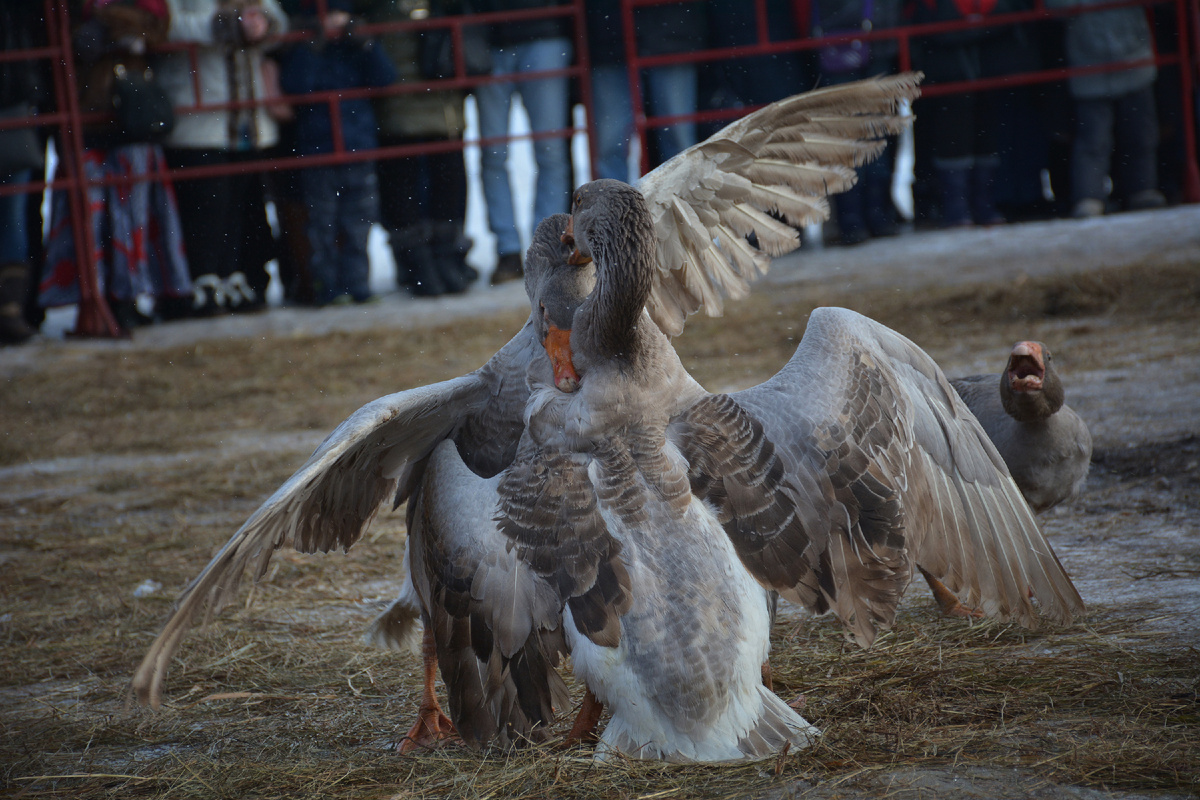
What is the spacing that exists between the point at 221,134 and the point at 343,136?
0.99m

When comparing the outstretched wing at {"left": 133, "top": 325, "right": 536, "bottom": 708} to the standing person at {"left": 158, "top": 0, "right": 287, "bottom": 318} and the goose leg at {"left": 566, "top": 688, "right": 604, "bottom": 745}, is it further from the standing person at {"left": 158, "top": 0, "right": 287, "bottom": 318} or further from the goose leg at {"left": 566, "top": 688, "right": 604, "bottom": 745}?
the standing person at {"left": 158, "top": 0, "right": 287, "bottom": 318}

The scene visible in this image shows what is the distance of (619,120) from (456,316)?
7.23 ft

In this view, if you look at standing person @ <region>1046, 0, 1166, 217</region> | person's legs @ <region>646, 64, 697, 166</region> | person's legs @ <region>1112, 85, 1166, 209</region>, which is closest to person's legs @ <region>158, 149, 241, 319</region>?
person's legs @ <region>646, 64, 697, 166</region>

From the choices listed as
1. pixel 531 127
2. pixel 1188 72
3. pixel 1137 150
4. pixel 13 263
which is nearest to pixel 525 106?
pixel 531 127

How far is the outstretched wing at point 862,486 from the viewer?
9.44 feet

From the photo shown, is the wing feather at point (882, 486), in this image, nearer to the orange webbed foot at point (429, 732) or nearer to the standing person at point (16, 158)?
the orange webbed foot at point (429, 732)

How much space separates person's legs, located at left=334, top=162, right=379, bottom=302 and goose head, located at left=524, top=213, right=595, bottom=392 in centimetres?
588

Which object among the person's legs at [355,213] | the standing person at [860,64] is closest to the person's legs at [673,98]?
the standing person at [860,64]

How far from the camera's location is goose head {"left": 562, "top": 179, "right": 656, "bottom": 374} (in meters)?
2.87

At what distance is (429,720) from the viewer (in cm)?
314

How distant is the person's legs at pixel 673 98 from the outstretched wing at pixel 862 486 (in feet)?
20.6

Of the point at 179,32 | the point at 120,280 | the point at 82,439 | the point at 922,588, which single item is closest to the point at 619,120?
the point at 179,32

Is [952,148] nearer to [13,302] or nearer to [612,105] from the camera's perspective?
[612,105]

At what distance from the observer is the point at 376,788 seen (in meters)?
2.75
